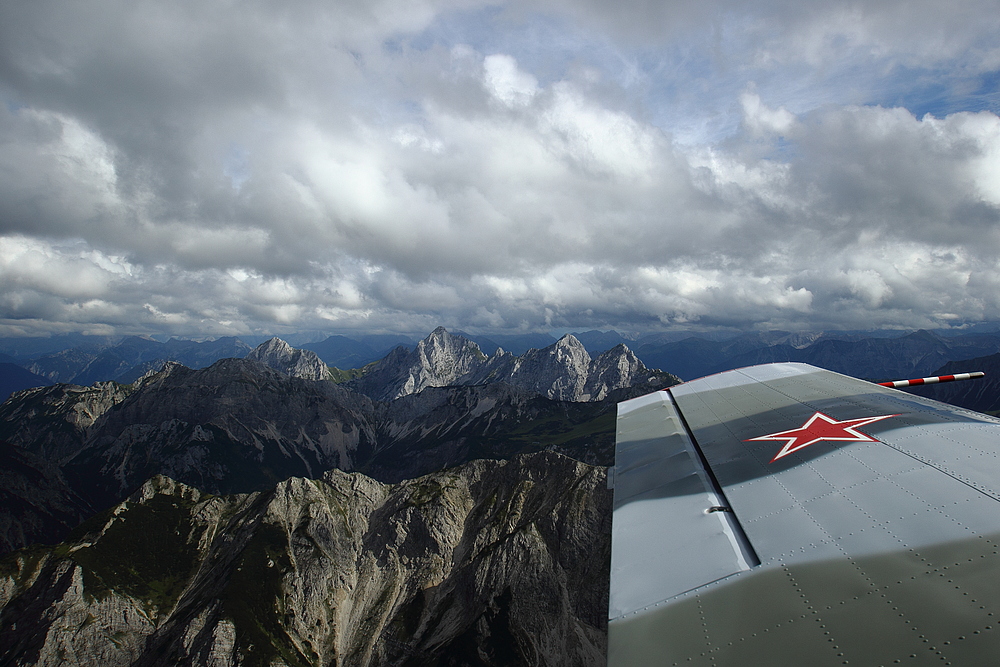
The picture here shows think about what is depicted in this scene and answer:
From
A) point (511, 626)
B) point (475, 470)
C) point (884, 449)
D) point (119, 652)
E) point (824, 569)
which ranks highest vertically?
point (884, 449)

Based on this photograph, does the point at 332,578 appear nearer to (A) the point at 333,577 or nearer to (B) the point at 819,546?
(A) the point at 333,577

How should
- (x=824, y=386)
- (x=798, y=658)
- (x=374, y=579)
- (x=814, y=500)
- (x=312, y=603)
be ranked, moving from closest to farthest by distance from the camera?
(x=798, y=658)
(x=814, y=500)
(x=824, y=386)
(x=312, y=603)
(x=374, y=579)

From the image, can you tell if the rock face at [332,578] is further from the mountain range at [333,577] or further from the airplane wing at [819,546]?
the airplane wing at [819,546]

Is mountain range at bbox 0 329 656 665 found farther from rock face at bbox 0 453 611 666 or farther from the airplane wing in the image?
the airplane wing

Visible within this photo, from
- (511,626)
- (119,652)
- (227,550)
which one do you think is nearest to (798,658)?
(511,626)

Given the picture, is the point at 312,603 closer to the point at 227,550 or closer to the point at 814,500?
the point at 227,550

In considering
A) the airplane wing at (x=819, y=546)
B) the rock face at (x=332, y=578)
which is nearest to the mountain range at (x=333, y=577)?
the rock face at (x=332, y=578)

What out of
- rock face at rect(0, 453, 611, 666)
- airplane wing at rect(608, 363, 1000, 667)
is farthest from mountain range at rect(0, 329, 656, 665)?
airplane wing at rect(608, 363, 1000, 667)
